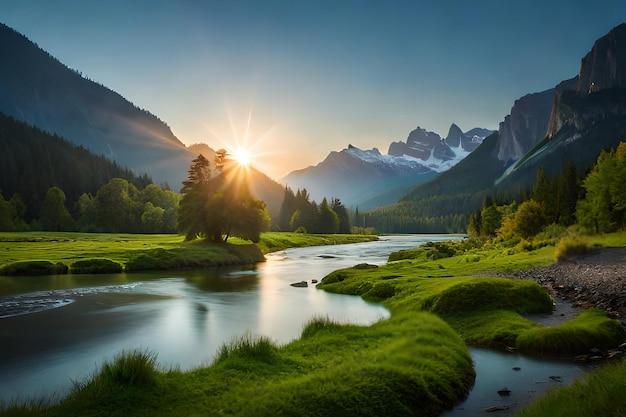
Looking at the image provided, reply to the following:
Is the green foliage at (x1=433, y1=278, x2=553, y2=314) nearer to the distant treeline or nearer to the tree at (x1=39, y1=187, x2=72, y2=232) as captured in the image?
the distant treeline

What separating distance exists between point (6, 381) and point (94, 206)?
5960 inches

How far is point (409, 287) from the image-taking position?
112 ft

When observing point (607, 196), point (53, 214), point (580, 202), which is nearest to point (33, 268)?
point (607, 196)

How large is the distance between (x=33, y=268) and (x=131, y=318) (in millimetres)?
35573

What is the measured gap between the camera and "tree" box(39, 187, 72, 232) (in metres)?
148

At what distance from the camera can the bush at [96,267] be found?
193 ft

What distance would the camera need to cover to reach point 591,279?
32.4 metres

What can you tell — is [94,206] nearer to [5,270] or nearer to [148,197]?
[148,197]

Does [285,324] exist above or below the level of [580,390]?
below

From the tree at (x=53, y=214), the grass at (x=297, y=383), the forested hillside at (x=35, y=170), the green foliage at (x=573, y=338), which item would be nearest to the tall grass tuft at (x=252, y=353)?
the grass at (x=297, y=383)

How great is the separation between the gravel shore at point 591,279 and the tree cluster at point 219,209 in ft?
185

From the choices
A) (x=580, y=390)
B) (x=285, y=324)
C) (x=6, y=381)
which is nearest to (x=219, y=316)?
(x=285, y=324)

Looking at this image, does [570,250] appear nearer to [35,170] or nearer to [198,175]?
[198,175]

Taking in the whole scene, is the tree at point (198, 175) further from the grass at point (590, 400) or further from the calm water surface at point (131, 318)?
the grass at point (590, 400)
